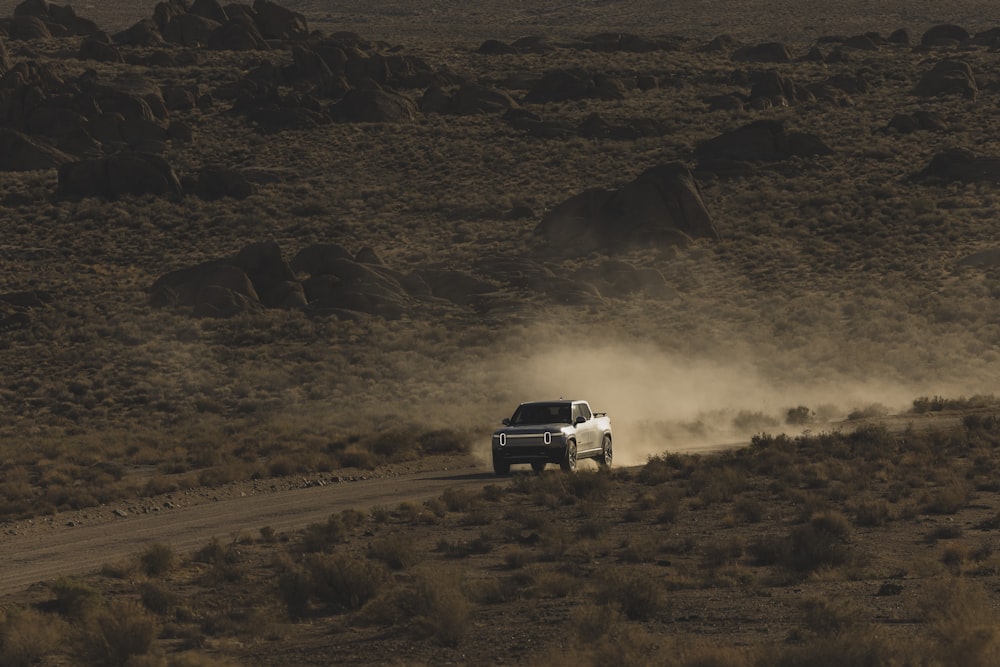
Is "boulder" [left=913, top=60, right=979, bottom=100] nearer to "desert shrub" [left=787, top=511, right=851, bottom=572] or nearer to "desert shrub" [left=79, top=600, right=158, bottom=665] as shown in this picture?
"desert shrub" [left=787, top=511, right=851, bottom=572]

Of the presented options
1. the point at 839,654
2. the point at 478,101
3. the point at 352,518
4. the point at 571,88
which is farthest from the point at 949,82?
the point at 839,654

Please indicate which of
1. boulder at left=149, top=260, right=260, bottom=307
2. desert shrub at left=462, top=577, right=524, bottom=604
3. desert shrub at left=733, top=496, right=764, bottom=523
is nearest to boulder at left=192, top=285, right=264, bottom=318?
boulder at left=149, top=260, right=260, bottom=307

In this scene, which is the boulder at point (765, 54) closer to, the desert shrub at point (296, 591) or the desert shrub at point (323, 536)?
the desert shrub at point (323, 536)

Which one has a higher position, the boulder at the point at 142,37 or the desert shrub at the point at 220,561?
the boulder at the point at 142,37

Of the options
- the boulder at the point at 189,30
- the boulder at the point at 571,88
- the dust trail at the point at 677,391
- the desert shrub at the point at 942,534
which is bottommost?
the desert shrub at the point at 942,534

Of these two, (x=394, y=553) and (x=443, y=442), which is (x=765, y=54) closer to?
(x=443, y=442)

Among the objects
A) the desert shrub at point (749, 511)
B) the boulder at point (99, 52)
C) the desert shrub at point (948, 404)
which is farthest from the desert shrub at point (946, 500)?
the boulder at point (99, 52)

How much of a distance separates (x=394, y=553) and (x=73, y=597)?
456 cm

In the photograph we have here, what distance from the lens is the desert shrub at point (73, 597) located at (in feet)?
50.8

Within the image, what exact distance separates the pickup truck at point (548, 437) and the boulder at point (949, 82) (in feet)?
251

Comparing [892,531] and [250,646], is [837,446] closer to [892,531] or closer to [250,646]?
[892,531]

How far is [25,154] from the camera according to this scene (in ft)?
271

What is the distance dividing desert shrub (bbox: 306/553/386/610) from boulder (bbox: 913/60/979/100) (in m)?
89.3

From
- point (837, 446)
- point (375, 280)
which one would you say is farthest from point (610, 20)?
point (837, 446)
